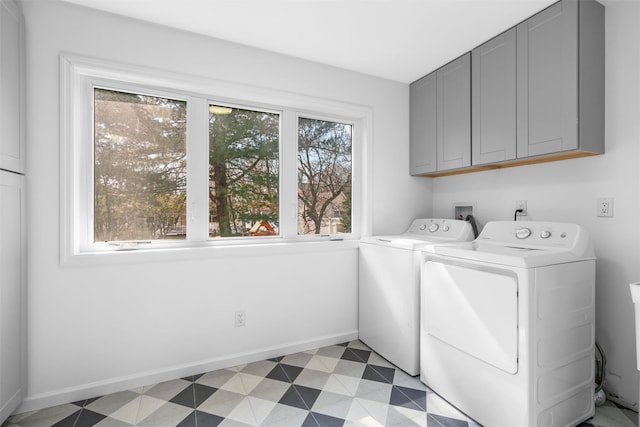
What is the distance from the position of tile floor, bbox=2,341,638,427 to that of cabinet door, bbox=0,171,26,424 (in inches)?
8.0

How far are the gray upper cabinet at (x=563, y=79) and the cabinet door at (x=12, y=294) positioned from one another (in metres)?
2.78

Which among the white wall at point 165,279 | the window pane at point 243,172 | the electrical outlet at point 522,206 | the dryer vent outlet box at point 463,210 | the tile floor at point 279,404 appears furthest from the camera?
the dryer vent outlet box at point 463,210

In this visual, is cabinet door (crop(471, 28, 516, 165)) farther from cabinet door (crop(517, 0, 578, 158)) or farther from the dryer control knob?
the dryer control knob

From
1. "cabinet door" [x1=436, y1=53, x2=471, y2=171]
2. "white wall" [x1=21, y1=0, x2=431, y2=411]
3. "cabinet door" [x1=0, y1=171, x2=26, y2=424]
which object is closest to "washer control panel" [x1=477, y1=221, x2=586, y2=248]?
"cabinet door" [x1=436, y1=53, x2=471, y2=171]

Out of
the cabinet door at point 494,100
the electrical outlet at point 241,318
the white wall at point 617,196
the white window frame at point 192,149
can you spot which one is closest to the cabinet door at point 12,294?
the white window frame at point 192,149

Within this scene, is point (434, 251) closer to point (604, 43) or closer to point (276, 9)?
point (604, 43)

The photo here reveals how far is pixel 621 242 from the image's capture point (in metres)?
1.72

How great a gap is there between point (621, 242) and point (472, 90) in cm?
128

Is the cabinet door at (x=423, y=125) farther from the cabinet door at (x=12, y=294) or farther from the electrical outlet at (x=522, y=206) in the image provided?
the cabinet door at (x=12, y=294)

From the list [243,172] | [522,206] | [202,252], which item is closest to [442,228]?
[522,206]

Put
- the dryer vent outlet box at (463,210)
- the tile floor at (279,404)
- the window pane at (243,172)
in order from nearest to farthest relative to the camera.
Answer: the tile floor at (279,404) < the window pane at (243,172) < the dryer vent outlet box at (463,210)

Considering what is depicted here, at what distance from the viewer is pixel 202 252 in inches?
82.7

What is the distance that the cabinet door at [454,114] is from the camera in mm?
2303

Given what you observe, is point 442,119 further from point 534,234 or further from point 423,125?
point 534,234
